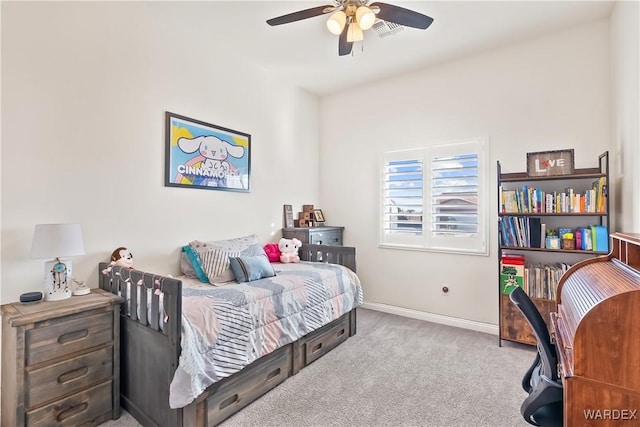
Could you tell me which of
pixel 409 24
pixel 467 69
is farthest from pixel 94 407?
pixel 467 69

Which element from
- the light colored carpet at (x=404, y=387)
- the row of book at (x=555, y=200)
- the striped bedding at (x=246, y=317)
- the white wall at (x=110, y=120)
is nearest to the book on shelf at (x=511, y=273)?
the row of book at (x=555, y=200)

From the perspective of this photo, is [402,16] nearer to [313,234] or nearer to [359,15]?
[359,15]

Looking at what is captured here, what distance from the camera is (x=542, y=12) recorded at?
2.62 m

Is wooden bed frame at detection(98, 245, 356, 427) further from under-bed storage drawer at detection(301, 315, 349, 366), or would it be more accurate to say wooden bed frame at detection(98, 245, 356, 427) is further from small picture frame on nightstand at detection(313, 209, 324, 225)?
small picture frame on nightstand at detection(313, 209, 324, 225)

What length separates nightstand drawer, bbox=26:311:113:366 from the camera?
1606 millimetres

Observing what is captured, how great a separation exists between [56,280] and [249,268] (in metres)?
1.23

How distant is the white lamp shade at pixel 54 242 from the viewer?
1.75 m

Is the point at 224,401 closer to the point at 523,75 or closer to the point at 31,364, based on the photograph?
the point at 31,364

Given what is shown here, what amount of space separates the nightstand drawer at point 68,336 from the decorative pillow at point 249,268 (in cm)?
90

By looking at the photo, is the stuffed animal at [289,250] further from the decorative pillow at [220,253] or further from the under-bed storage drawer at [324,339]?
the under-bed storage drawer at [324,339]

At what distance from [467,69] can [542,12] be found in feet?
2.68

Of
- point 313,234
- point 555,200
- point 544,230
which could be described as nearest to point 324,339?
point 313,234

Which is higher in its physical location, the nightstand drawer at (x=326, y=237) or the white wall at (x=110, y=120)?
the white wall at (x=110, y=120)

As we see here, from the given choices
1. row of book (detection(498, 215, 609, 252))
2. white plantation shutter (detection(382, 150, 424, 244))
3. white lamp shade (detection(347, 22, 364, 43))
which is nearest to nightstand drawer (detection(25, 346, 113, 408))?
white lamp shade (detection(347, 22, 364, 43))
